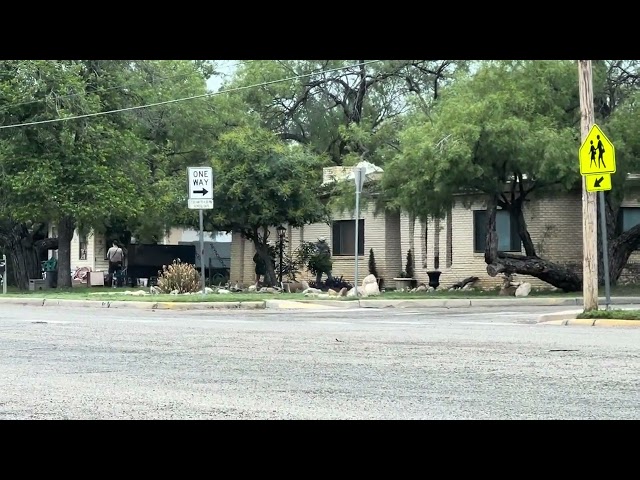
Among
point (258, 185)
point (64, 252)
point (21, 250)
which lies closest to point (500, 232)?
point (258, 185)

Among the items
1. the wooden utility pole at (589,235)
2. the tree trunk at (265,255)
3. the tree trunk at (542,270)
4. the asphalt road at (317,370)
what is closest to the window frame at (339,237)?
the tree trunk at (265,255)

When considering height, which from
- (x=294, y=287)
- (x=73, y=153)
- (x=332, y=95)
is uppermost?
(x=332, y=95)

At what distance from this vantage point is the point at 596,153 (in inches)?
781

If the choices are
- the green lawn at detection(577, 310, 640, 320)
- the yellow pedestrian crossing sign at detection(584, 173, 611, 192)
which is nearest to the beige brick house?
the yellow pedestrian crossing sign at detection(584, 173, 611, 192)

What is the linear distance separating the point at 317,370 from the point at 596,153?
10270mm

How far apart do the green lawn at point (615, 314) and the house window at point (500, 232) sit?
48.6 ft

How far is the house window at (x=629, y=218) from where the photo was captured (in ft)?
109

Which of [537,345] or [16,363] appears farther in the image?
[537,345]

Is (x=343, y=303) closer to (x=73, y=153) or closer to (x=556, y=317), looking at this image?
(x=556, y=317)

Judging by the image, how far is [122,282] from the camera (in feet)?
140
